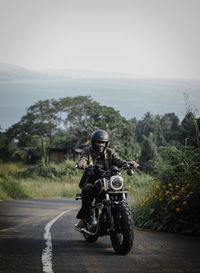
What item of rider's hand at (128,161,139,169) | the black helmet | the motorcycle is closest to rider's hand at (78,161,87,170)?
the motorcycle

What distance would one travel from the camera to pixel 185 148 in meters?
10.5

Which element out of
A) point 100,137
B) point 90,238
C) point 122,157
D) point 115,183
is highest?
point 100,137

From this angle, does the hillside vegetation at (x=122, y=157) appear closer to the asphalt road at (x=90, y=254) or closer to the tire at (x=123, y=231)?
the asphalt road at (x=90, y=254)

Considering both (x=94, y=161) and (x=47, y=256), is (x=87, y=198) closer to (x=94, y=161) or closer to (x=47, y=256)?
(x=94, y=161)

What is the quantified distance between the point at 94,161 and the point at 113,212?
1.23 meters

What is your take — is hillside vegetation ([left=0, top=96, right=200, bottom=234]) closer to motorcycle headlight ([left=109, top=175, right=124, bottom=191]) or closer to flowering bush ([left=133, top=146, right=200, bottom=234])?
flowering bush ([left=133, top=146, right=200, bottom=234])

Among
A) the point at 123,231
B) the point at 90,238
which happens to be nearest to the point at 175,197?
the point at 90,238

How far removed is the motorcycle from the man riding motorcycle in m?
0.14

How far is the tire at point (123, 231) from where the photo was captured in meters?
6.51

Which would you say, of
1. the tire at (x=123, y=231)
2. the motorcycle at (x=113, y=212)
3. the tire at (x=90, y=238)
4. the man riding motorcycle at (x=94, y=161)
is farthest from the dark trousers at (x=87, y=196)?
the tire at (x=123, y=231)

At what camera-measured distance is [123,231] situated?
21.6ft

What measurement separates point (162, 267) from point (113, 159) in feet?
8.14

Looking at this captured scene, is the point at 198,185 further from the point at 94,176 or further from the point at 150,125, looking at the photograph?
the point at 150,125

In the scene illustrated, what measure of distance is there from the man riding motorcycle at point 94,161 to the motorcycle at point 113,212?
0.14 meters
